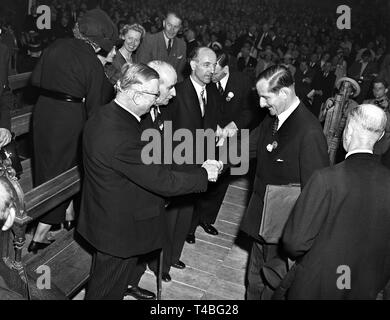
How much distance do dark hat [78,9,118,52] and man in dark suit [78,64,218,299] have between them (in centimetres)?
126

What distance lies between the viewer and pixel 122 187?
2932mm

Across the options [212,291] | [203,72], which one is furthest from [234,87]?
[212,291]

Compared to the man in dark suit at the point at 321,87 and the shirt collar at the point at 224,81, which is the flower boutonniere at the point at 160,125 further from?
the man in dark suit at the point at 321,87

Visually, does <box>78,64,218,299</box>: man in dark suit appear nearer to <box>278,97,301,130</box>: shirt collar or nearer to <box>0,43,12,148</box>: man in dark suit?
<box>278,97,301,130</box>: shirt collar

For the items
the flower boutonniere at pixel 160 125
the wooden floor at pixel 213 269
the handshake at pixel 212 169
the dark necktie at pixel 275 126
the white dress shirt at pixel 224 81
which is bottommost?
the wooden floor at pixel 213 269

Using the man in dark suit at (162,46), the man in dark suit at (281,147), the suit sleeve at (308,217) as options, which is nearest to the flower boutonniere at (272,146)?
the man in dark suit at (281,147)

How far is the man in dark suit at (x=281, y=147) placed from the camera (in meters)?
3.15

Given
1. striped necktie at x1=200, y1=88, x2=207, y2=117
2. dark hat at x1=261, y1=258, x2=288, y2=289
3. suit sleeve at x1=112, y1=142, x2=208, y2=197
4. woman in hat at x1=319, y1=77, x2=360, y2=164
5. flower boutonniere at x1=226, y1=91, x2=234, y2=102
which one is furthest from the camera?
flower boutonniere at x1=226, y1=91, x2=234, y2=102

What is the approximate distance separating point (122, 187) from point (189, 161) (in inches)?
51.1

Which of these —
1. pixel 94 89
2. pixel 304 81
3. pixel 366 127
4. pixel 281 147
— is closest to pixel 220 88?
pixel 94 89

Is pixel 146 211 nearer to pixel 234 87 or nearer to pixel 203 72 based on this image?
pixel 203 72

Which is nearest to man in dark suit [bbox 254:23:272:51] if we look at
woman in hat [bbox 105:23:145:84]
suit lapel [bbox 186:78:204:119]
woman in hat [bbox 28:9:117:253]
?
woman in hat [bbox 105:23:145:84]

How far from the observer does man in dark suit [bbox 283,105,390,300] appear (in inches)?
94.7

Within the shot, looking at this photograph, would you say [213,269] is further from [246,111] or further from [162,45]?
[162,45]
